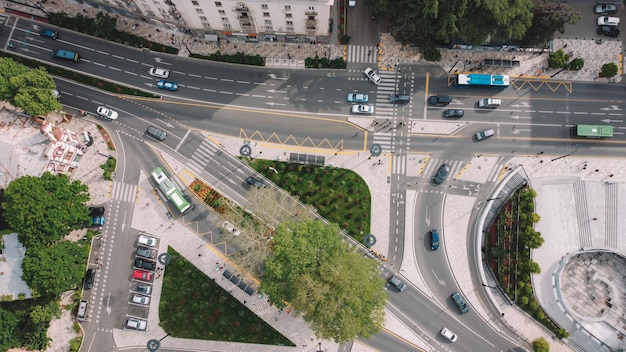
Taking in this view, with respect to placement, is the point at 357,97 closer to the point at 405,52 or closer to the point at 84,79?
the point at 405,52

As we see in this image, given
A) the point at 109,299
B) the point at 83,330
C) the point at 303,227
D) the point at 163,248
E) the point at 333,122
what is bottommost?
the point at 83,330

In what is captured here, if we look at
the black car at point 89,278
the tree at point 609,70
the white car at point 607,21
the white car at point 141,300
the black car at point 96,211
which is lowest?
the white car at point 141,300

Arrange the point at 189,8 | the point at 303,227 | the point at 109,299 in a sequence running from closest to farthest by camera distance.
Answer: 1. the point at 303,227
2. the point at 189,8
3. the point at 109,299

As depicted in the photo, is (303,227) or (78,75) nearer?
(303,227)

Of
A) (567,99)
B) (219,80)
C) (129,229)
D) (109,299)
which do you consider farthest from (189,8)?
(567,99)

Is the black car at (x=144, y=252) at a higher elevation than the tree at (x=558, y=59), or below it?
below

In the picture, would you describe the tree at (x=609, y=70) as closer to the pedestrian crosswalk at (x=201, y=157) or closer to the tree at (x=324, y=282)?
the tree at (x=324, y=282)

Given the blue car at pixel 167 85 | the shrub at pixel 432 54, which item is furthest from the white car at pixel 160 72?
the shrub at pixel 432 54

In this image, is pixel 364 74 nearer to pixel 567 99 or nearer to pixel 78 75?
pixel 567 99
